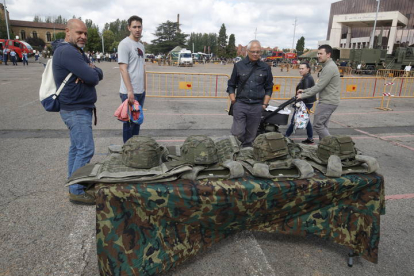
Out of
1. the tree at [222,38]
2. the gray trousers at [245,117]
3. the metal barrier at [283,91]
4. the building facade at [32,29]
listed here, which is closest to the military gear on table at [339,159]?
the gray trousers at [245,117]

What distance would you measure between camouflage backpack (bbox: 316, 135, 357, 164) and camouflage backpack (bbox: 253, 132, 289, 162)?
1.24 feet

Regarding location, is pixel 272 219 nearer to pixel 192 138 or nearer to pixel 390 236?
pixel 192 138

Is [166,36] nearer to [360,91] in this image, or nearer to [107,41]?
[107,41]

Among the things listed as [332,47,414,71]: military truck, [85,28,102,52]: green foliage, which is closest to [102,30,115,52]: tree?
[85,28,102,52]: green foliage

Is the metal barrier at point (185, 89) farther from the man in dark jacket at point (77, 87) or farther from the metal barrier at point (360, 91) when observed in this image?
the man in dark jacket at point (77, 87)

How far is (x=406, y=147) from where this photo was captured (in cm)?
641

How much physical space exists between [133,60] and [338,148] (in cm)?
315

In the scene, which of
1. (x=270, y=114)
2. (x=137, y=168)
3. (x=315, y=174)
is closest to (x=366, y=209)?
(x=315, y=174)

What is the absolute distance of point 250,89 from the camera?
177 inches

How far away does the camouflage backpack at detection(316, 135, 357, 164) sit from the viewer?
271cm

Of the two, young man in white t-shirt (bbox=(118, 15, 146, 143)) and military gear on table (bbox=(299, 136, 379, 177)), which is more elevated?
young man in white t-shirt (bbox=(118, 15, 146, 143))

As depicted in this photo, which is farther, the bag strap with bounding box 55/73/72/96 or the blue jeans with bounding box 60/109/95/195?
the blue jeans with bounding box 60/109/95/195

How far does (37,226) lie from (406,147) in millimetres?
6979

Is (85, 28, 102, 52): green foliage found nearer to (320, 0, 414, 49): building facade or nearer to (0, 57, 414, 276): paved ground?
(320, 0, 414, 49): building facade
